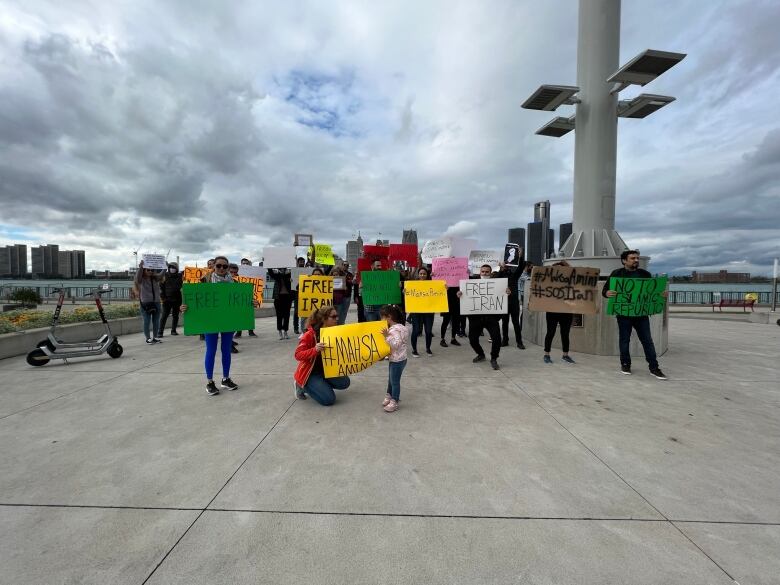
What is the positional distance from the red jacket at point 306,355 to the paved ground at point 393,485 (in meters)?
0.37

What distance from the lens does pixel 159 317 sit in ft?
29.4

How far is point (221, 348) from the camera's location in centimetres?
480

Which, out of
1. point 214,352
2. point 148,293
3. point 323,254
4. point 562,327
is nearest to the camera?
point 214,352

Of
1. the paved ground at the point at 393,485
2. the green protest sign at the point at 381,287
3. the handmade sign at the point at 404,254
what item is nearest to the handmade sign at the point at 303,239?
Answer: the handmade sign at the point at 404,254

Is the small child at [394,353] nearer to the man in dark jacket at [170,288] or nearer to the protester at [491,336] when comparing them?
the protester at [491,336]

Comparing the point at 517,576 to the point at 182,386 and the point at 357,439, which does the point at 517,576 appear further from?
the point at 182,386

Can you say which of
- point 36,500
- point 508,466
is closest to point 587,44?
point 508,466

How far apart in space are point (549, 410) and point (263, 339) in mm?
7297

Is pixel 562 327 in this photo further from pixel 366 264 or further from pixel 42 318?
pixel 42 318

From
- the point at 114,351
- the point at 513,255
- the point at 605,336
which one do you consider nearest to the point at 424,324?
the point at 513,255

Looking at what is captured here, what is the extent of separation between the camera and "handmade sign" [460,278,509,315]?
6426mm

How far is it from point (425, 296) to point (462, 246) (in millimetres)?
2208

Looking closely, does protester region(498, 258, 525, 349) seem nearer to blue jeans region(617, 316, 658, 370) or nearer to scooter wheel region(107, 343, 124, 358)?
blue jeans region(617, 316, 658, 370)

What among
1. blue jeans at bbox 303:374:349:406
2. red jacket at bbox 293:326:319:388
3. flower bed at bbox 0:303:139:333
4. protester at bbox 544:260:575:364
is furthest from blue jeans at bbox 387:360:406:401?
flower bed at bbox 0:303:139:333
